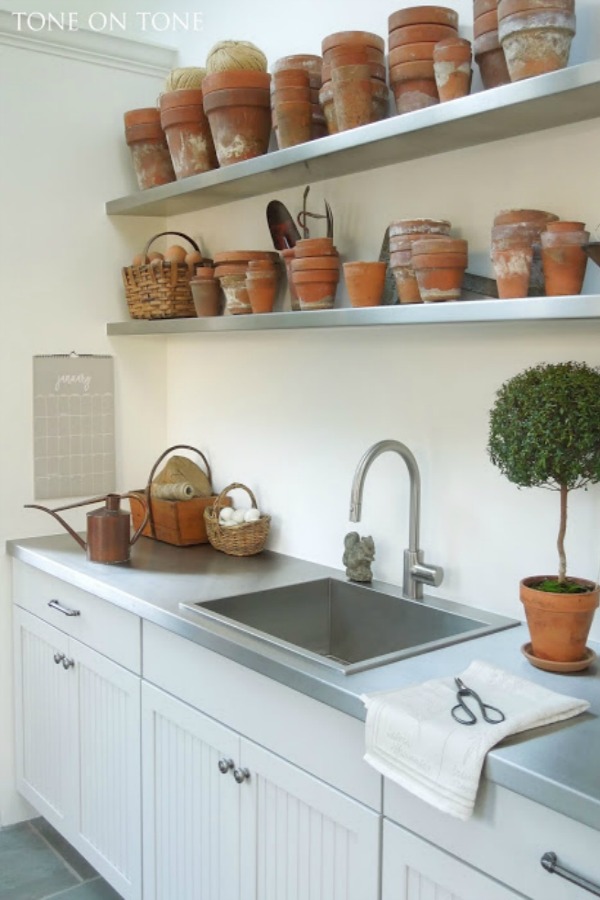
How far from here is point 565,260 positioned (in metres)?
1.60

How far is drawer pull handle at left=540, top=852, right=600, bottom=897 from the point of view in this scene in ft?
3.83

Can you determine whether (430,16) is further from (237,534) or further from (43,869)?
(43,869)

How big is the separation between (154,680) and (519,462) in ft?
3.25

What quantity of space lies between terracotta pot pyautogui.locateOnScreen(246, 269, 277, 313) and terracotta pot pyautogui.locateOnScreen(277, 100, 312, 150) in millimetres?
320

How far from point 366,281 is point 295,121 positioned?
45 cm

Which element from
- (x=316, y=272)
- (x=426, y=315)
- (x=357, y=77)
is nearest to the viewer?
(x=426, y=315)

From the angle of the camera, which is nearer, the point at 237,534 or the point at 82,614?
the point at 82,614

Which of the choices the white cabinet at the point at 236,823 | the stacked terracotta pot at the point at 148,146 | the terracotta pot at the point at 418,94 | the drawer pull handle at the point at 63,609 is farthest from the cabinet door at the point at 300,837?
the stacked terracotta pot at the point at 148,146

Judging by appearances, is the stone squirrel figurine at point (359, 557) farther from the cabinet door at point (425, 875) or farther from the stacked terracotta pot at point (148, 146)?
the stacked terracotta pot at point (148, 146)

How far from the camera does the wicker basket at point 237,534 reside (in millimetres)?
2506

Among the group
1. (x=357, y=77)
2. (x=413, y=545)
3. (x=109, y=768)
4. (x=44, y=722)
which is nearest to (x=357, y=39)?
(x=357, y=77)

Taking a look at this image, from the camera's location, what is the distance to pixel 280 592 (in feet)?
7.16

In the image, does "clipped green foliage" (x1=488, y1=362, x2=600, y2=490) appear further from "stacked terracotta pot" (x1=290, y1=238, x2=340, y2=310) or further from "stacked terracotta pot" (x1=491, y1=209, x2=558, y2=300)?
"stacked terracotta pot" (x1=290, y1=238, x2=340, y2=310)

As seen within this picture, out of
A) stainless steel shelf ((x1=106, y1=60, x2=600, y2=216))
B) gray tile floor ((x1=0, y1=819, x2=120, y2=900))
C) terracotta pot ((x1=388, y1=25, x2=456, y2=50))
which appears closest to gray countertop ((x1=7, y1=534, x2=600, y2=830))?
gray tile floor ((x1=0, y1=819, x2=120, y2=900))
